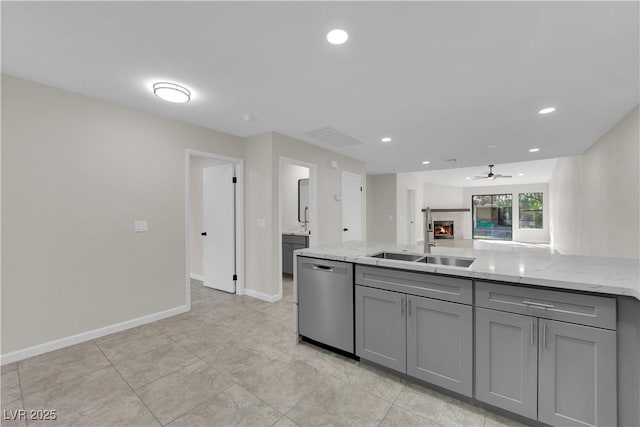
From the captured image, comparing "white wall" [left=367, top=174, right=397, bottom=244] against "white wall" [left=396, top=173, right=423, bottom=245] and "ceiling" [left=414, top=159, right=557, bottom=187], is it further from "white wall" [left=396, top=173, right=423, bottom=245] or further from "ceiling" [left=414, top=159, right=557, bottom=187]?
"ceiling" [left=414, top=159, right=557, bottom=187]

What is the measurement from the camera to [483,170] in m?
8.24

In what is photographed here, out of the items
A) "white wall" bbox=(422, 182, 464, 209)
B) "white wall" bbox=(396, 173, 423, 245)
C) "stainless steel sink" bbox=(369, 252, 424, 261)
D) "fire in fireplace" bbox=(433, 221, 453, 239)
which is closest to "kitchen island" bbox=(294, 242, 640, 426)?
"stainless steel sink" bbox=(369, 252, 424, 261)

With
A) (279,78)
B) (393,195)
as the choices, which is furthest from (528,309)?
(393,195)

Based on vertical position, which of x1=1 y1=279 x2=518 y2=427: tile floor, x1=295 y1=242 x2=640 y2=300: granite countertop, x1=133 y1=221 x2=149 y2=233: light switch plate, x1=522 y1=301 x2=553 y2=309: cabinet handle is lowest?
x1=1 y1=279 x2=518 y2=427: tile floor

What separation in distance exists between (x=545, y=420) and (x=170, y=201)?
3843 millimetres

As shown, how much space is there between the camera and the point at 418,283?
6.21ft

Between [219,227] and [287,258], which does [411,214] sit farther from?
[219,227]

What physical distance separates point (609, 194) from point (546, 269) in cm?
346

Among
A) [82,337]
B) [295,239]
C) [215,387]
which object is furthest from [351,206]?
[82,337]

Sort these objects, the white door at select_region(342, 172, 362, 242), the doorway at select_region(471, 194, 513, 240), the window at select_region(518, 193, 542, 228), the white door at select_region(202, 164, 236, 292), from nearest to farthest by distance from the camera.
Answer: the white door at select_region(202, 164, 236, 292) → the white door at select_region(342, 172, 362, 242) → the window at select_region(518, 193, 542, 228) → the doorway at select_region(471, 194, 513, 240)

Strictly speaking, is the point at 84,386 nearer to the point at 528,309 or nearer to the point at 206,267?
the point at 206,267

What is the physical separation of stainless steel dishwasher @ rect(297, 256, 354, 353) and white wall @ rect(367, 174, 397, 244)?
583 centimetres

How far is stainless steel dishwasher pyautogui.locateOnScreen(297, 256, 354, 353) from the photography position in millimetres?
2264

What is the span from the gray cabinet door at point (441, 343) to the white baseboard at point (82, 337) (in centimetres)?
286
